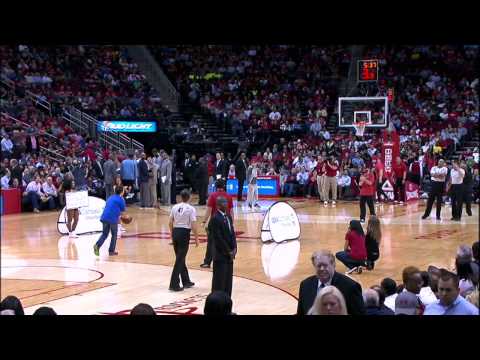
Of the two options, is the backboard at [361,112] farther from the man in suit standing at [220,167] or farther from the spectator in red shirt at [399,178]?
the man in suit standing at [220,167]

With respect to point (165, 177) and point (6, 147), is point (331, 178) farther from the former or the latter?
point (6, 147)

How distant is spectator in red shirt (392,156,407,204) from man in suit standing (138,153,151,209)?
24.7ft

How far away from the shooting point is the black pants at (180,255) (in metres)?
10.9

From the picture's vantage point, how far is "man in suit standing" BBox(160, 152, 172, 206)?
23438 millimetres

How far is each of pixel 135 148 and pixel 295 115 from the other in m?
7.64

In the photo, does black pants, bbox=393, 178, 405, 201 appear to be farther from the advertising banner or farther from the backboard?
the advertising banner

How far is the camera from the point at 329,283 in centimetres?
592

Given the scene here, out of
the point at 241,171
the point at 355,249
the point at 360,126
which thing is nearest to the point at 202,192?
the point at 241,171

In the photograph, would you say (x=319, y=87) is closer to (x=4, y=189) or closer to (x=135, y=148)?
(x=135, y=148)

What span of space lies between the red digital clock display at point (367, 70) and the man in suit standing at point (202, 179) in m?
6.09

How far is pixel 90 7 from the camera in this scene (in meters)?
5.86

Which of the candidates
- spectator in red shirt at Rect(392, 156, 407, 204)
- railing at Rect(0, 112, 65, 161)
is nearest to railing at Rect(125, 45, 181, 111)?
railing at Rect(0, 112, 65, 161)
